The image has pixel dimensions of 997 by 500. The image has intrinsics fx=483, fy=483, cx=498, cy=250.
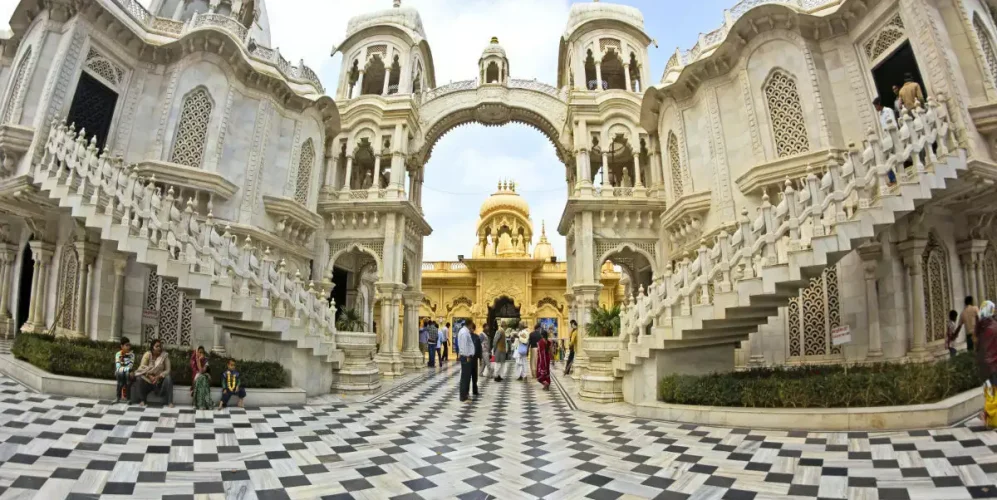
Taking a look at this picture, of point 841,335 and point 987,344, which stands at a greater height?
point 841,335

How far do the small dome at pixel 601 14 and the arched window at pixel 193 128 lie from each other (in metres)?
13.2

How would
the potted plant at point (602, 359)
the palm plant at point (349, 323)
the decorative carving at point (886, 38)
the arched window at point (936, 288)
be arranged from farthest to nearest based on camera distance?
the palm plant at point (349, 323) < the potted plant at point (602, 359) < the decorative carving at point (886, 38) < the arched window at point (936, 288)

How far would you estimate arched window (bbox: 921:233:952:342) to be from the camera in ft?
29.6

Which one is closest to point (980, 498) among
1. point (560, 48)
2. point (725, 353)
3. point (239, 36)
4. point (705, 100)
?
point (725, 353)

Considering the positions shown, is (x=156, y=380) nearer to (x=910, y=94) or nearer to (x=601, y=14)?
(x=910, y=94)

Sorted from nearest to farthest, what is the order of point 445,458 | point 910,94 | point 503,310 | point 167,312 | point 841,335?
point 445,458 < point 841,335 < point 910,94 < point 167,312 < point 503,310

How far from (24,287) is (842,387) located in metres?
18.7

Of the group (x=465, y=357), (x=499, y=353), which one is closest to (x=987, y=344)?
(x=465, y=357)

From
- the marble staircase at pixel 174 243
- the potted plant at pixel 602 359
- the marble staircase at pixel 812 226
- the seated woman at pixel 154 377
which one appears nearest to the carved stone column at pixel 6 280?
the marble staircase at pixel 174 243

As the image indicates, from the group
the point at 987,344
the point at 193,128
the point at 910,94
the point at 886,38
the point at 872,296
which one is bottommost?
the point at 987,344

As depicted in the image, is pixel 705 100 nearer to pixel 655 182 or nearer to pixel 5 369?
pixel 655 182

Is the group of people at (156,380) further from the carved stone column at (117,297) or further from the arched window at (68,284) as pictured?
the arched window at (68,284)

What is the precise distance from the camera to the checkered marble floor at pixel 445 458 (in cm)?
410

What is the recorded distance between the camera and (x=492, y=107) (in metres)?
19.7
